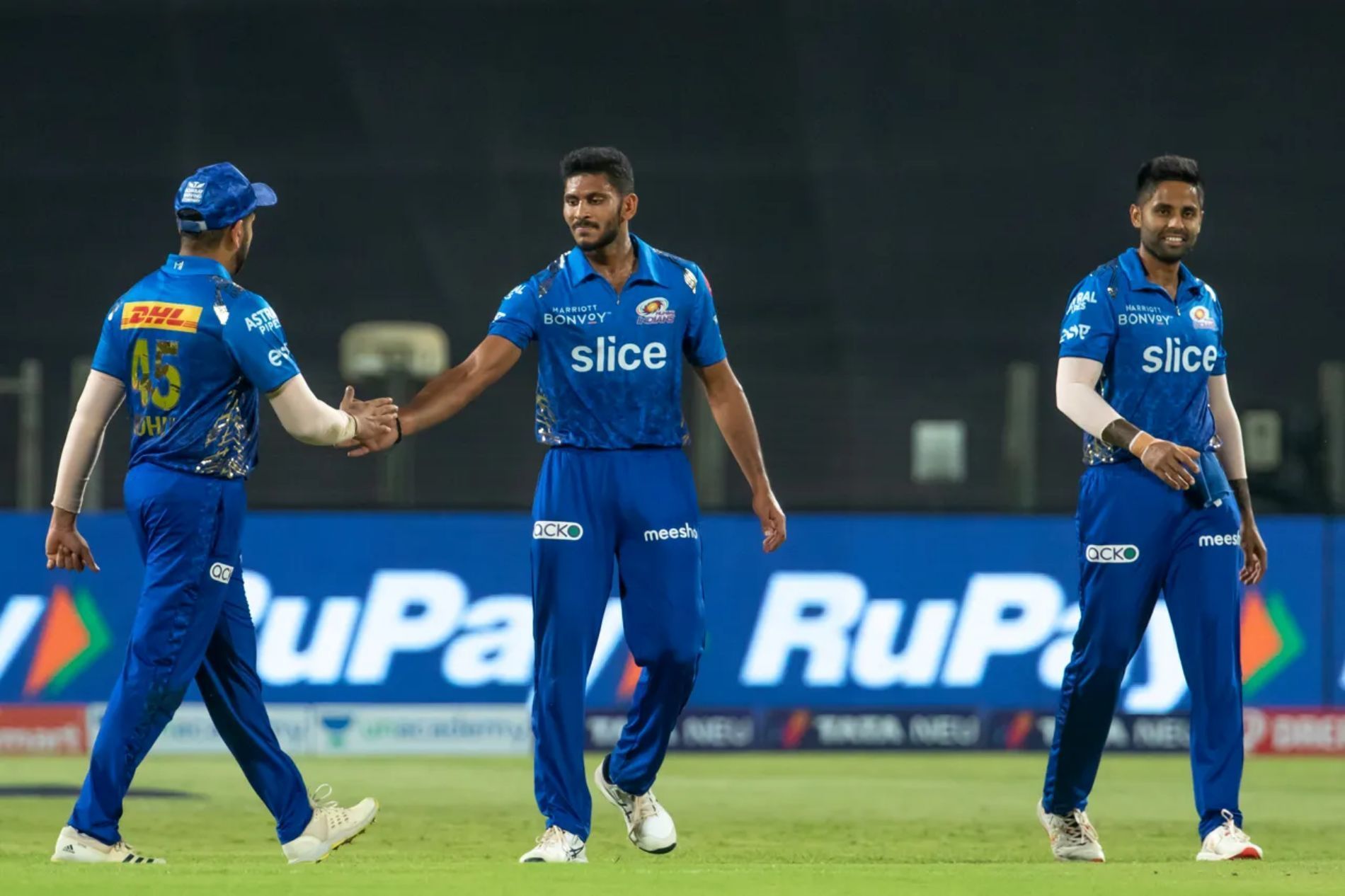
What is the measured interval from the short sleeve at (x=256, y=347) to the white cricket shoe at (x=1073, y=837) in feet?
9.26

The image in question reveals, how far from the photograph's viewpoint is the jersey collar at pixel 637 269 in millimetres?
6906

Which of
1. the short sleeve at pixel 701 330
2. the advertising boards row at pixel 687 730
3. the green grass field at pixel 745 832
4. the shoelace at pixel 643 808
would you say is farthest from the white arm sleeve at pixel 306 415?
the advertising boards row at pixel 687 730

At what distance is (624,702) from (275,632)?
1881mm

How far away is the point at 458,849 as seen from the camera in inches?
311

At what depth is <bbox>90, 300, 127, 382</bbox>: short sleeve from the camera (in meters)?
6.50

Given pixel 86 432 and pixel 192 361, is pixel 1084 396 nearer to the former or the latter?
pixel 192 361

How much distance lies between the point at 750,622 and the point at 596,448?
18.1 feet

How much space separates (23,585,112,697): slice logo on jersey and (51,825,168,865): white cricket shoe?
581cm

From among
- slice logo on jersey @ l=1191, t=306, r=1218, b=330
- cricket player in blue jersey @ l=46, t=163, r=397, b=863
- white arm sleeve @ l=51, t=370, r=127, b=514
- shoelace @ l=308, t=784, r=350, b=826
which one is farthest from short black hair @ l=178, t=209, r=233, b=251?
slice logo on jersey @ l=1191, t=306, r=1218, b=330

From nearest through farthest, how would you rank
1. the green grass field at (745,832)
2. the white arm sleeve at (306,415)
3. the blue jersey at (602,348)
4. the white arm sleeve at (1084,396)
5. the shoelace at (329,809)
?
the green grass field at (745,832), the white arm sleeve at (306,415), the shoelace at (329,809), the blue jersey at (602,348), the white arm sleeve at (1084,396)

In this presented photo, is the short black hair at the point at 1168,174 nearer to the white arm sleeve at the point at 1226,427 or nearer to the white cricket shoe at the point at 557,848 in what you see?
the white arm sleeve at the point at 1226,427

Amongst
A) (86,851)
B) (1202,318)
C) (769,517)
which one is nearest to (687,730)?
(769,517)

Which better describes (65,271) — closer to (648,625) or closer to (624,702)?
(624,702)

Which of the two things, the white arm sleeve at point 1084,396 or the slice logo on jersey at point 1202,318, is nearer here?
the white arm sleeve at point 1084,396
